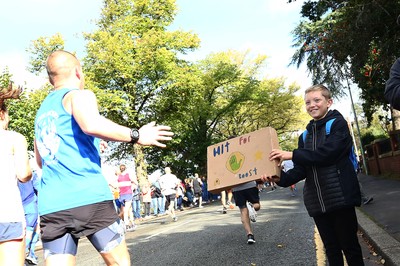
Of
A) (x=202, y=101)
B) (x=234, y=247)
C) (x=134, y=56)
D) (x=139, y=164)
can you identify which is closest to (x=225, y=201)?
(x=234, y=247)

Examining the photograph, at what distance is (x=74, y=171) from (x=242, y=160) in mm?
1759

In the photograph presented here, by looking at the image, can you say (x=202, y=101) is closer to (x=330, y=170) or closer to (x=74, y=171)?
(x=330, y=170)

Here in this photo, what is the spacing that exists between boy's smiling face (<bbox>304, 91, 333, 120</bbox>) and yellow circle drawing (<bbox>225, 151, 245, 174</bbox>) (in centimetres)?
74

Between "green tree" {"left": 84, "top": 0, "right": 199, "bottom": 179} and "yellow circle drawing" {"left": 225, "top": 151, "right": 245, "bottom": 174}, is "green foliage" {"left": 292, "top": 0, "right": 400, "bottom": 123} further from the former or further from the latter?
"green tree" {"left": 84, "top": 0, "right": 199, "bottom": 179}

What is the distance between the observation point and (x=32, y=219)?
23.1 feet

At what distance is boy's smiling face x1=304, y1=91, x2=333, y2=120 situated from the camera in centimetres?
371

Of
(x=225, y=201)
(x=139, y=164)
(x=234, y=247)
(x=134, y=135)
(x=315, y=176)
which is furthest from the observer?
(x=139, y=164)

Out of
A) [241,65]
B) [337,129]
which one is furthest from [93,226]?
[241,65]

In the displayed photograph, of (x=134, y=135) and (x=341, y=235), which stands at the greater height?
(x=134, y=135)

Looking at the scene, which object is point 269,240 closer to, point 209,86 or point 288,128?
point 209,86

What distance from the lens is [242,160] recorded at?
12.9 feet

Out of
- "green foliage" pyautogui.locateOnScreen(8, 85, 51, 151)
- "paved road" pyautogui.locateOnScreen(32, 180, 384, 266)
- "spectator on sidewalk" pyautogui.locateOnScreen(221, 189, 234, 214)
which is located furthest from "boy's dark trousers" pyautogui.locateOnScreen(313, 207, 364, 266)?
"green foliage" pyautogui.locateOnScreen(8, 85, 51, 151)

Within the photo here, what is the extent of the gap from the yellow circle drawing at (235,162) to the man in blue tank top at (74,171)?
142 cm

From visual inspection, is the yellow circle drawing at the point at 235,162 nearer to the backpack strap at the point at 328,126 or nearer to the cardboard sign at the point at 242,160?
the cardboard sign at the point at 242,160
